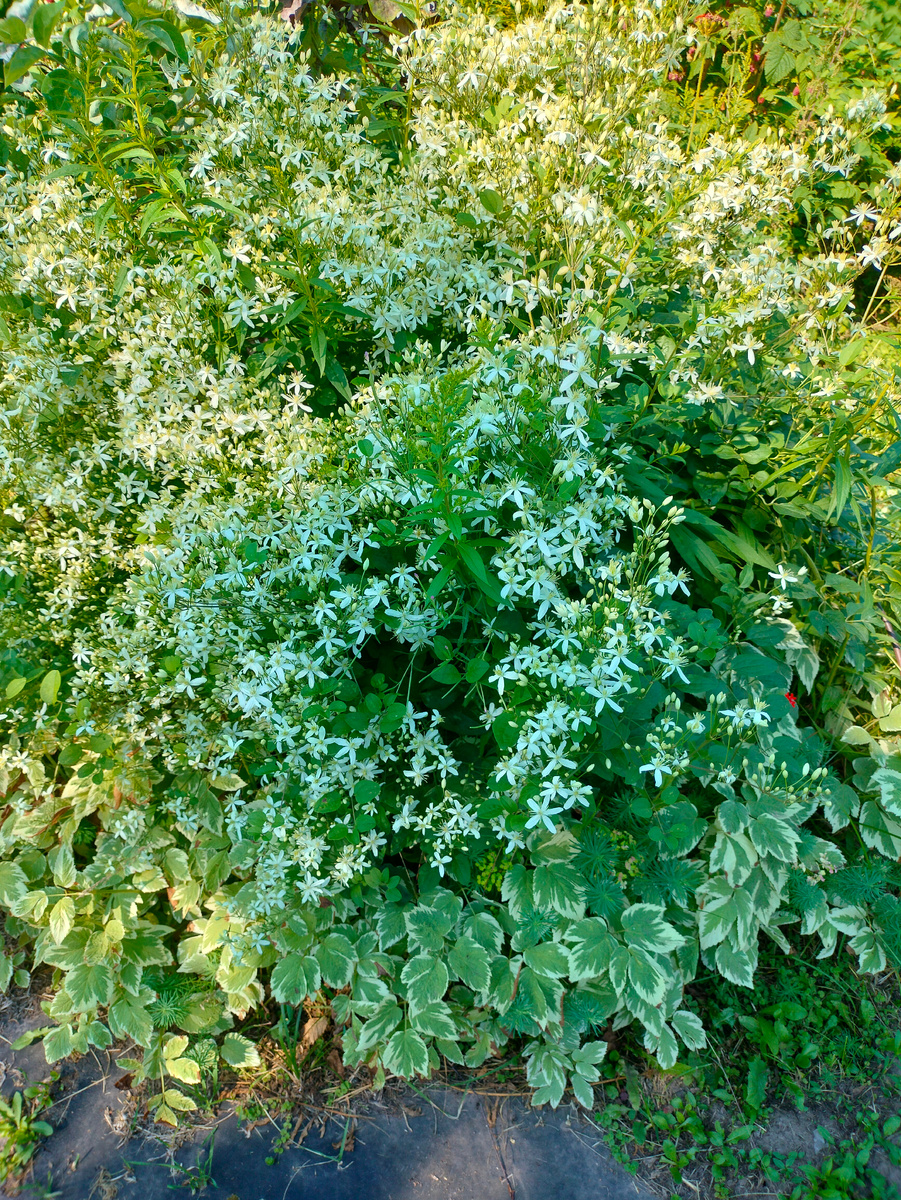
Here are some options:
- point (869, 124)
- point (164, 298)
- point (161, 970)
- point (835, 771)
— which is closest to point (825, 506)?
point (835, 771)

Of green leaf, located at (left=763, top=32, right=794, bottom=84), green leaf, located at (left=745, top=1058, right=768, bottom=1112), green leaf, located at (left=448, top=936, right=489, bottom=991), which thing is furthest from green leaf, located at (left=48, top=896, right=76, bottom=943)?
green leaf, located at (left=763, top=32, right=794, bottom=84)

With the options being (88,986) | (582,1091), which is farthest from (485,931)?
(88,986)

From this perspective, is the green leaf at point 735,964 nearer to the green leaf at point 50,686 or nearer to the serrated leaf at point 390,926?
the serrated leaf at point 390,926

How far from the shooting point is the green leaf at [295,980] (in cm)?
226

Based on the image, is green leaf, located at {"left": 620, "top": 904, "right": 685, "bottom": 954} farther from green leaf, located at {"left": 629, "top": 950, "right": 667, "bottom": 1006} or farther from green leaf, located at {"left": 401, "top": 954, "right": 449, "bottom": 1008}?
green leaf, located at {"left": 401, "top": 954, "right": 449, "bottom": 1008}

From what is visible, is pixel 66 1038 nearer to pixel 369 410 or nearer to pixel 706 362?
pixel 369 410

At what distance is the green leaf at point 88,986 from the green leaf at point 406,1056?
896mm

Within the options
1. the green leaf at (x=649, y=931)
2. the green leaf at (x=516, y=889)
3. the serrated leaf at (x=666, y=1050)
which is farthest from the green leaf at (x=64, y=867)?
the serrated leaf at (x=666, y=1050)

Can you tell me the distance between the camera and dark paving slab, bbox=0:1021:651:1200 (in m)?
2.15

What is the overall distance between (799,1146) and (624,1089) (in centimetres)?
48

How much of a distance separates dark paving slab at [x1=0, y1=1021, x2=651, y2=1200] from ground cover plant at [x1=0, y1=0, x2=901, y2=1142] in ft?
0.47

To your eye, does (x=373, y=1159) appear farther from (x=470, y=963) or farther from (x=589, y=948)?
(x=589, y=948)

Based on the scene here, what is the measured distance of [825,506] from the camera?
237 cm

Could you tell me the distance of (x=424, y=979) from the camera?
7.28ft
